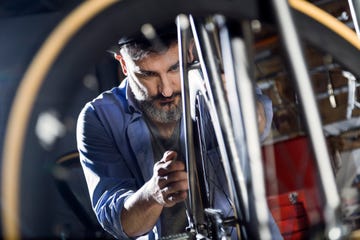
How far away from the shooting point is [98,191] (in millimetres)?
723

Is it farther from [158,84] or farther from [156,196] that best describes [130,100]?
[156,196]

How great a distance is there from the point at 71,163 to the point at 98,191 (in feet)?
0.20

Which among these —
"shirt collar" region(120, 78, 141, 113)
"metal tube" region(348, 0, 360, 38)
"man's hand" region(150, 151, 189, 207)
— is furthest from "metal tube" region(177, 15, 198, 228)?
"metal tube" region(348, 0, 360, 38)

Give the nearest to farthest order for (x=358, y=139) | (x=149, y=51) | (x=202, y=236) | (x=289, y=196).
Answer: (x=202, y=236)
(x=149, y=51)
(x=289, y=196)
(x=358, y=139)

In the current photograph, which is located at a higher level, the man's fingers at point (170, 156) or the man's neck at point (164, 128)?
the man's neck at point (164, 128)

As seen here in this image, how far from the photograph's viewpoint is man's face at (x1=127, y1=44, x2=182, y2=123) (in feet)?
2.35

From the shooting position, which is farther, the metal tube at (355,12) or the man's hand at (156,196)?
the metal tube at (355,12)

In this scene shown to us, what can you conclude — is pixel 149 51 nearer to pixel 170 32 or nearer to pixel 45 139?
pixel 170 32

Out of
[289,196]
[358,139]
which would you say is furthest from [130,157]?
[358,139]

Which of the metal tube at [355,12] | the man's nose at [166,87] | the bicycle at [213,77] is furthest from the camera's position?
the metal tube at [355,12]

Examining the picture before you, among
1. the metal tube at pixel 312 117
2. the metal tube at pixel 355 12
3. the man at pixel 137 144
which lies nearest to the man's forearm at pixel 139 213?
the man at pixel 137 144

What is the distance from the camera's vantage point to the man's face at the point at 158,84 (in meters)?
0.72

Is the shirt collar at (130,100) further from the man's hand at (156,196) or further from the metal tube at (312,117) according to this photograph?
the metal tube at (312,117)

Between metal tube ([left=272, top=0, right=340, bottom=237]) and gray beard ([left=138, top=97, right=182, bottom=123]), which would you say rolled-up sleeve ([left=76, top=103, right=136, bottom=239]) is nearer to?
gray beard ([left=138, top=97, right=182, bottom=123])
